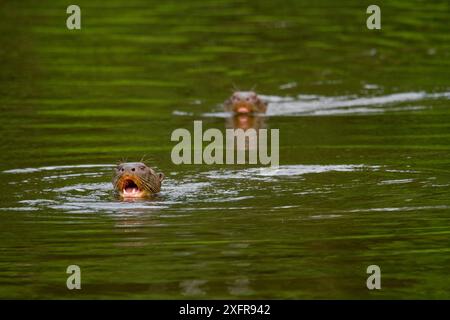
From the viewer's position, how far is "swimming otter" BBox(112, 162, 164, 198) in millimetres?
15891

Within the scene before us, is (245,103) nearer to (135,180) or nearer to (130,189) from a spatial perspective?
(130,189)

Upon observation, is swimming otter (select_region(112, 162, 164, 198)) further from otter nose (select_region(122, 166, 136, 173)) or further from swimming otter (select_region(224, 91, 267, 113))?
swimming otter (select_region(224, 91, 267, 113))

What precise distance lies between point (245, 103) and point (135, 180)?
8560 millimetres

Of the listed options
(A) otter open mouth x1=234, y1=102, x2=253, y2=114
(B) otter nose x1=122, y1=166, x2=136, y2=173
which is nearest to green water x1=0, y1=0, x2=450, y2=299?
(B) otter nose x1=122, y1=166, x2=136, y2=173

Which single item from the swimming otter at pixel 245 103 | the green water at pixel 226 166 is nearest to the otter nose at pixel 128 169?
the green water at pixel 226 166

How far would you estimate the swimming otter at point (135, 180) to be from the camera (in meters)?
15.9

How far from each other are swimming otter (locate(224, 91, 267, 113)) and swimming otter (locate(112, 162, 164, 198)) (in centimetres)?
804

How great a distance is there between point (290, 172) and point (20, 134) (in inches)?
211

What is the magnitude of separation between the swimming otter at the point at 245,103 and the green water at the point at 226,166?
433mm

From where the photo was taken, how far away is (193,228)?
14312 millimetres

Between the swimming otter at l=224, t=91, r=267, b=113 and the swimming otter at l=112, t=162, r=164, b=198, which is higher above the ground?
the swimming otter at l=224, t=91, r=267, b=113

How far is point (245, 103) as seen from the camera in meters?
24.3

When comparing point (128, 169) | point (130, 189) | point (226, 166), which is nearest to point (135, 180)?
point (128, 169)
